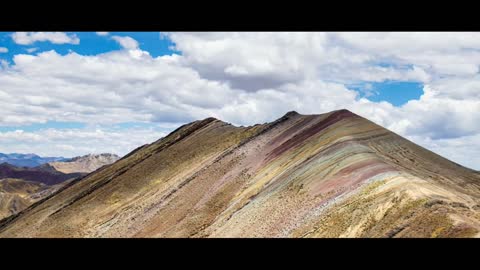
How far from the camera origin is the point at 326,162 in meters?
39.2

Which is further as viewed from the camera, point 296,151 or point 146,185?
point 146,185

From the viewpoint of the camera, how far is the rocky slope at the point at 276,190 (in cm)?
2634

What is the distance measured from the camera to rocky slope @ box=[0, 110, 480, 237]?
2634 centimetres

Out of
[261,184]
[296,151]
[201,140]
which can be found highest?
[201,140]

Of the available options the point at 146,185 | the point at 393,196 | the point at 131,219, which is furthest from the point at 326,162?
the point at 146,185

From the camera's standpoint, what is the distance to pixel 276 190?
39.9 m

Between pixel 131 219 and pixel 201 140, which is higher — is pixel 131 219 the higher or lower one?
the lower one
